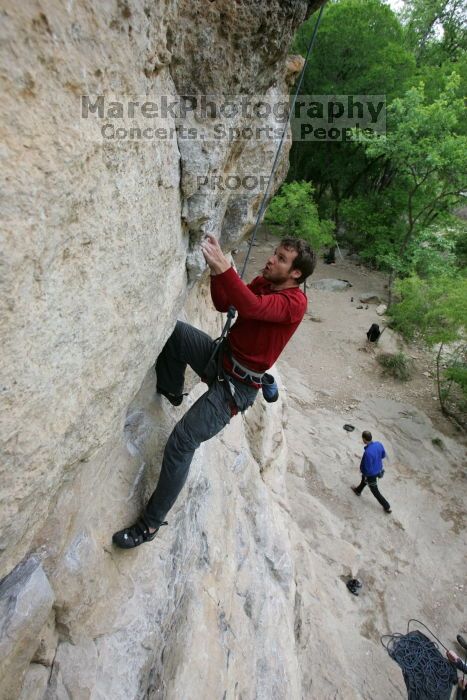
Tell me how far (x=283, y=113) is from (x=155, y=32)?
2231 millimetres

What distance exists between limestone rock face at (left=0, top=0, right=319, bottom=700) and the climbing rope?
2.31 metres

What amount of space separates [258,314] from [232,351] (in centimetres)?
59

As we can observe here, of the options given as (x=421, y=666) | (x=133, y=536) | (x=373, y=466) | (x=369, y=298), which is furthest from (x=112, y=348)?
(x=369, y=298)

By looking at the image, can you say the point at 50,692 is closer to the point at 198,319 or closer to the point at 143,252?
the point at 143,252

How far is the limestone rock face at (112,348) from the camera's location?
1.44m

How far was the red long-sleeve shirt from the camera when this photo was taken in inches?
106

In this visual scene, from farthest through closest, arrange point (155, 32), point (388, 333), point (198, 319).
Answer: point (388, 333), point (198, 319), point (155, 32)

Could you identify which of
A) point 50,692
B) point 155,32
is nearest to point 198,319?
point 155,32

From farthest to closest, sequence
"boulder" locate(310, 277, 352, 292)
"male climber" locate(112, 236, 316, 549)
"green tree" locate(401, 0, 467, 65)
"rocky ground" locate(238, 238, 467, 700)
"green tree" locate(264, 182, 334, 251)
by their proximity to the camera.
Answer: "green tree" locate(401, 0, 467, 65) → "boulder" locate(310, 277, 352, 292) → "green tree" locate(264, 182, 334, 251) → "rocky ground" locate(238, 238, 467, 700) → "male climber" locate(112, 236, 316, 549)

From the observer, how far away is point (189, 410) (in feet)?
10.6

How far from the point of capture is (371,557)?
7551 mm

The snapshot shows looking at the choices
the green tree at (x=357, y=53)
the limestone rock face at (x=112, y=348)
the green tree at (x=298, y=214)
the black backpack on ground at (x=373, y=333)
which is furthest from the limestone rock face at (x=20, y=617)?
the green tree at (x=357, y=53)

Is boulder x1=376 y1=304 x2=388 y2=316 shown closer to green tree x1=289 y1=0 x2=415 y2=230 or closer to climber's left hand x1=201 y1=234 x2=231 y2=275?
green tree x1=289 y1=0 x2=415 y2=230

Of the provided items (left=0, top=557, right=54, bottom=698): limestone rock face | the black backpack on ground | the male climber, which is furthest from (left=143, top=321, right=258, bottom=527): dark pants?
the black backpack on ground
